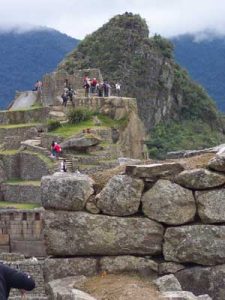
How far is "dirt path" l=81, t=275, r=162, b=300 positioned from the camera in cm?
632

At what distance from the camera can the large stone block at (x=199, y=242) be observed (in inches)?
268

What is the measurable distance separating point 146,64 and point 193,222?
257 feet

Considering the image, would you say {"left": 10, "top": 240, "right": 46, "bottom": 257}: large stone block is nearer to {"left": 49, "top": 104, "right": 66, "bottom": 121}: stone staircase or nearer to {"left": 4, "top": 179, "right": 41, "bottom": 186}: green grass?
{"left": 4, "top": 179, "right": 41, "bottom": 186}: green grass

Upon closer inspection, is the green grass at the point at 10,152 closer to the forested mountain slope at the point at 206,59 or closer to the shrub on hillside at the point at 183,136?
the shrub on hillside at the point at 183,136

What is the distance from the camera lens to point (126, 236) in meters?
6.91

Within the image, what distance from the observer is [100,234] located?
6.94 meters

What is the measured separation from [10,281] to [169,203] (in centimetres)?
146

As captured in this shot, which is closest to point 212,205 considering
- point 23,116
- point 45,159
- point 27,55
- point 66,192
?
point 66,192

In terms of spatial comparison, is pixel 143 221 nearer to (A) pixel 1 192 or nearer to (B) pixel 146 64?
(A) pixel 1 192

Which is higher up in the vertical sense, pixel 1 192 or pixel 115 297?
pixel 115 297

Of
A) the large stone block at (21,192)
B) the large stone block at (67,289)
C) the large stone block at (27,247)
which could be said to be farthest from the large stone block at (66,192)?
the large stone block at (21,192)

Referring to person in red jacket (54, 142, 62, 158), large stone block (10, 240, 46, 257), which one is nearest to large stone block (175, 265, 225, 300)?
large stone block (10, 240, 46, 257)

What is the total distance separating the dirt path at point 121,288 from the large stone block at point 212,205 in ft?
2.24

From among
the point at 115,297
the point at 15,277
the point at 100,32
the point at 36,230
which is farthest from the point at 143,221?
the point at 100,32
